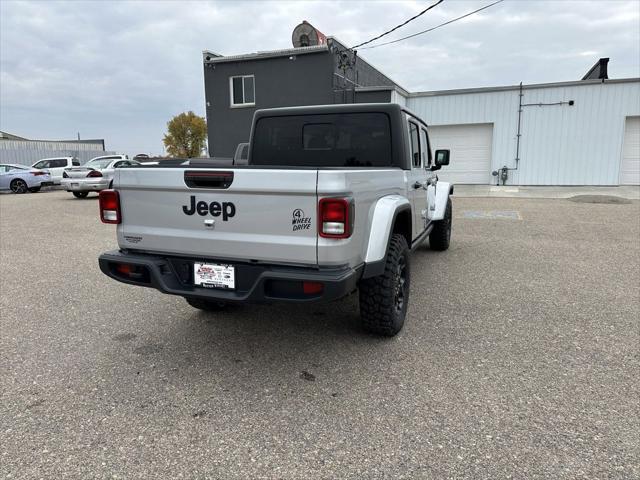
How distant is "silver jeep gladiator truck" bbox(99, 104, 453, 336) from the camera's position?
108 inches

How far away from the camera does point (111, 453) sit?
2320 mm

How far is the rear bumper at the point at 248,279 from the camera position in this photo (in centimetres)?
273

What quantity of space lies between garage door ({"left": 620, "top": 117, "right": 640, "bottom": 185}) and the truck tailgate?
59.3 feet

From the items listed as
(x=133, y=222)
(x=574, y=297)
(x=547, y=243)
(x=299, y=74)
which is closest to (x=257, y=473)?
(x=133, y=222)

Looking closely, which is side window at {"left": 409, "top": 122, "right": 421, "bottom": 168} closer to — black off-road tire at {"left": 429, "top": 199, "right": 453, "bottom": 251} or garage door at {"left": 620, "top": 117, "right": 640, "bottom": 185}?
black off-road tire at {"left": 429, "top": 199, "right": 453, "bottom": 251}

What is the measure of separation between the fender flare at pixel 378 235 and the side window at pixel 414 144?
1303mm

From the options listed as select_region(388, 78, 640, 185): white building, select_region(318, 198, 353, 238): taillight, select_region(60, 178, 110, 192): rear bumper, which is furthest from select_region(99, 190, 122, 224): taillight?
select_region(388, 78, 640, 185): white building

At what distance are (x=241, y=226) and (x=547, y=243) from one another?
6.29m

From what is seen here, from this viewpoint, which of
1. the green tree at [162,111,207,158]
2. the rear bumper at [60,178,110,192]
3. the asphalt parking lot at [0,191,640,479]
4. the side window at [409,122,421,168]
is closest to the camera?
the asphalt parking lot at [0,191,640,479]

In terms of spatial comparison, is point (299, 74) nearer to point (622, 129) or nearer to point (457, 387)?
point (622, 129)

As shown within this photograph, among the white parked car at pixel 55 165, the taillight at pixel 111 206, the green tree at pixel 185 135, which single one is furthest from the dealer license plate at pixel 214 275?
the green tree at pixel 185 135

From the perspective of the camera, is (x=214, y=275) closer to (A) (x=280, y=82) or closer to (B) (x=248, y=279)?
(B) (x=248, y=279)

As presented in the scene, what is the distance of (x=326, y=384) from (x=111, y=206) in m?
1.99

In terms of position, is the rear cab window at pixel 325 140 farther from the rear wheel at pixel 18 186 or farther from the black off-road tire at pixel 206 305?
the rear wheel at pixel 18 186
